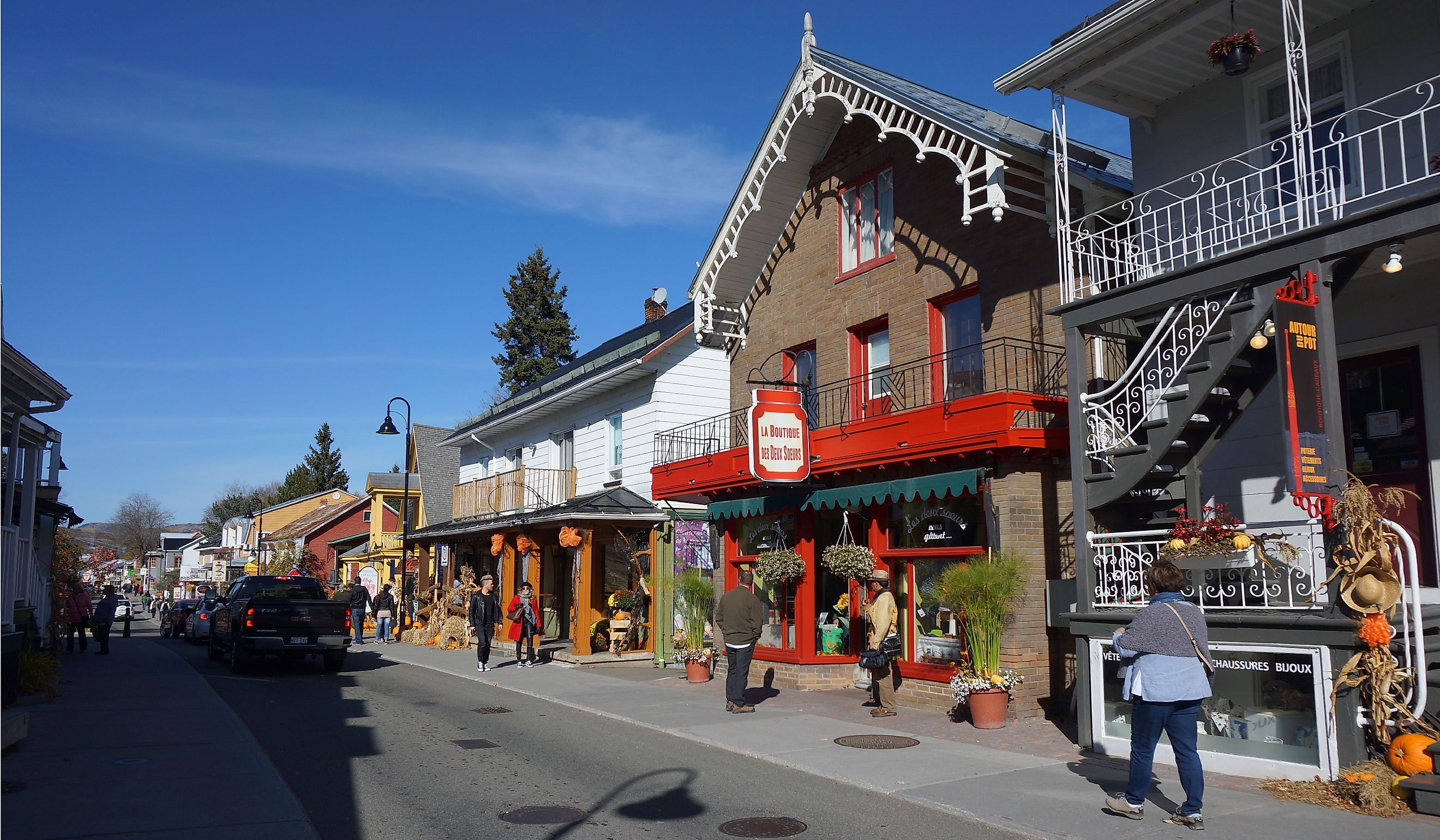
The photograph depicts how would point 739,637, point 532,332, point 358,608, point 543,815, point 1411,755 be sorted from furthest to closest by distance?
point 532,332, point 358,608, point 739,637, point 543,815, point 1411,755

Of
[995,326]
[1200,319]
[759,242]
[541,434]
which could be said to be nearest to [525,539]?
[541,434]

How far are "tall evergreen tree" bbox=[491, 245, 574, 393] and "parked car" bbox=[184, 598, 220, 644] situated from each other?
929 inches

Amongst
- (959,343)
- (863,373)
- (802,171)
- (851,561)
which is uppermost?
(802,171)

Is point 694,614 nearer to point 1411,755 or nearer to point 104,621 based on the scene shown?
point 1411,755

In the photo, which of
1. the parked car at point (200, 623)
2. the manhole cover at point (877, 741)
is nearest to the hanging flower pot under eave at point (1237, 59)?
the manhole cover at point (877, 741)

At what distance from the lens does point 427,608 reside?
28266mm

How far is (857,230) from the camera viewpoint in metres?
16.8

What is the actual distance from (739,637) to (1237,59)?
8.64 meters

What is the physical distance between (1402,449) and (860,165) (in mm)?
A: 9081

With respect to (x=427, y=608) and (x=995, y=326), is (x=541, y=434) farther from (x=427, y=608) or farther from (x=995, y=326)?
(x=995, y=326)

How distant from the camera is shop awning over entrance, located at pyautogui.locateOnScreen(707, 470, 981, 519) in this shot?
41.7ft

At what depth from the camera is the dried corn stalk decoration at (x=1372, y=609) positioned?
25.5 feet

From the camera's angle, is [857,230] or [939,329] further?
[857,230]

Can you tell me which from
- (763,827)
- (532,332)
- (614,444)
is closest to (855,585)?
(763,827)
